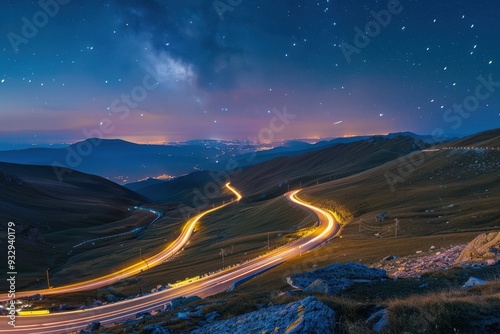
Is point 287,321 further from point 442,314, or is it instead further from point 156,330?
point 156,330

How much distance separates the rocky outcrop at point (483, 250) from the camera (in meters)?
20.3

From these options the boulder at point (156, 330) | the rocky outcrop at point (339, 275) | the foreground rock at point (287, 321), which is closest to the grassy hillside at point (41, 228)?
the boulder at point (156, 330)

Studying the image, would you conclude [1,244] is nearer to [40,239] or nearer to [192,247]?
[40,239]

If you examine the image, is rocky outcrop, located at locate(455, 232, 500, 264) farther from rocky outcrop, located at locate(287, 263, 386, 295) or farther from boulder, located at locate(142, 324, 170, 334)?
boulder, located at locate(142, 324, 170, 334)

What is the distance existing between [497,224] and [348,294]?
49.8 meters

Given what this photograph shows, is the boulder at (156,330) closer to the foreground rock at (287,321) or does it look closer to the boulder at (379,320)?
the foreground rock at (287,321)

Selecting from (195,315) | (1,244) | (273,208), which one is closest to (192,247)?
(273,208)

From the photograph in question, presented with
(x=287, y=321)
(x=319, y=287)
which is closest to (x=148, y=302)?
(x=319, y=287)

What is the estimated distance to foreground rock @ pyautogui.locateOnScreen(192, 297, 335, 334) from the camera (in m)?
8.39

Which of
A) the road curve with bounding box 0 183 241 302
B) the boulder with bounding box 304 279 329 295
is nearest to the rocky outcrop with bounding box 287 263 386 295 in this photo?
the boulder with bounding box 304 279 329 295

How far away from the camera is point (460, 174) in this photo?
320ft

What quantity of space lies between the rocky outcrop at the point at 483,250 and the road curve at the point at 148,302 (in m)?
35.1

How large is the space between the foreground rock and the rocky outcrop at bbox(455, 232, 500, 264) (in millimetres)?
16077

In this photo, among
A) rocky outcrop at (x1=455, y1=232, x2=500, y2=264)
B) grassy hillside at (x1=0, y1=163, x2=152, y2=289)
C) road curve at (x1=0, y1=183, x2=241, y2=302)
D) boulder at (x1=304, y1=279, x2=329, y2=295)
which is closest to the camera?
boulder at (x1=304, y1=279, x2=329, y2=295)
